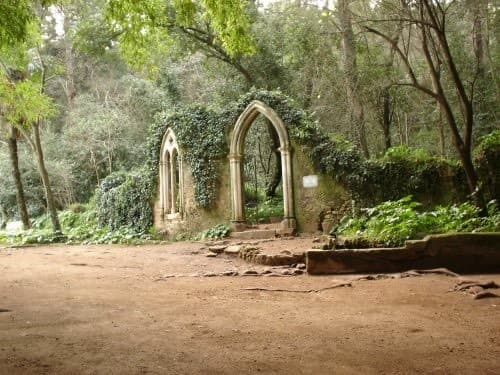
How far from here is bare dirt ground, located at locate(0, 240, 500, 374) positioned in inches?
106

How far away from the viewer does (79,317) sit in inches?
159

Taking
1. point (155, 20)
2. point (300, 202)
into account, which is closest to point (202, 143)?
point (300, 202)

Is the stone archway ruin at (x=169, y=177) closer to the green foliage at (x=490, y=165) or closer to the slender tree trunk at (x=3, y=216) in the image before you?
the green foliage at (x=490, y=165)

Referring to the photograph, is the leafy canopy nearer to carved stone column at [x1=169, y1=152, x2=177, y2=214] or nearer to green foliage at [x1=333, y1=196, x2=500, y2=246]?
green foliage at [x1=333, y1=196, x2=500, y2=246]

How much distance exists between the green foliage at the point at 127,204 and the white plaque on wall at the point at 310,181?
21.0ft

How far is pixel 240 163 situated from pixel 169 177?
339cm

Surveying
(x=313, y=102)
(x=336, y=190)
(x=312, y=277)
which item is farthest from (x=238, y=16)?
(x=313, y=102)

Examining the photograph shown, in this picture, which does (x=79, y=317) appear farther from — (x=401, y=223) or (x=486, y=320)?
(x=401, y=223)

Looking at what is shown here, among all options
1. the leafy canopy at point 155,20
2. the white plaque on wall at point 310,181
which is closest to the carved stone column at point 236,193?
the white plaque on wall at point 310,181

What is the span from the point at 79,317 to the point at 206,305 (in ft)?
4.26

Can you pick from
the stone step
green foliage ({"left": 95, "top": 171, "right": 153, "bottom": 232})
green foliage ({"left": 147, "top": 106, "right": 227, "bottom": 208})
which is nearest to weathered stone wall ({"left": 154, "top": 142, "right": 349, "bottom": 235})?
green foliage ({"left": 147, "top": 106, "right": 227, "bottom": 208})

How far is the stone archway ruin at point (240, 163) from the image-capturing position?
43.5 ft

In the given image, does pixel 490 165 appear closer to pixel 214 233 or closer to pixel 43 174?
pixel 214 233

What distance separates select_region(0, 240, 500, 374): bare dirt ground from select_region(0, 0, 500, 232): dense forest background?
378cm
